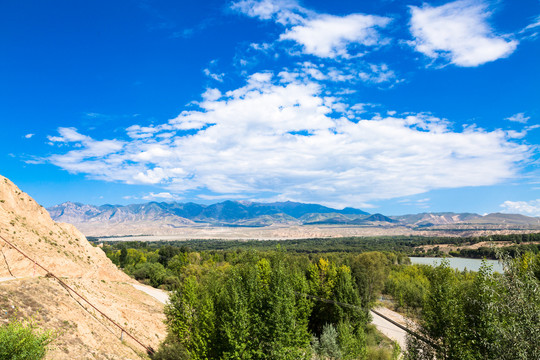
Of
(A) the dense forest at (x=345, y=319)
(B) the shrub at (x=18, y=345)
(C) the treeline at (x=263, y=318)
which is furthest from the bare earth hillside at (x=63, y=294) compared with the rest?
(B) the shrub at (x=18, y=345)

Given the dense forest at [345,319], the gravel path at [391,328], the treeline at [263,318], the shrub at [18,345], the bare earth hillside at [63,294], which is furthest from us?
the gravel path at [391,328]

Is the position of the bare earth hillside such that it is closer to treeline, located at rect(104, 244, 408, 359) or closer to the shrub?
treeline, located at rect(104, 244, 408, 359)

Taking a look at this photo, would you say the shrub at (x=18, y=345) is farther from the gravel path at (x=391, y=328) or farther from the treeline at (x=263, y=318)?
the gravel path at (x=391, y=328)

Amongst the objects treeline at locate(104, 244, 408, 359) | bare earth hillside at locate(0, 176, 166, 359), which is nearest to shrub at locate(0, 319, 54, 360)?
bare earth hillside at locate(0, 176, 166, 359)

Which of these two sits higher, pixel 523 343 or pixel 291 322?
pixel 523 343

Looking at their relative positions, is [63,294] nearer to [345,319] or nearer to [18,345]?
[18,345]

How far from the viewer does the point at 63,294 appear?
34.8 m

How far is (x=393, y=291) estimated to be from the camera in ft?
292

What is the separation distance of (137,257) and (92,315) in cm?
10049

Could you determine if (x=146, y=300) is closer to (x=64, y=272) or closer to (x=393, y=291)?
(x=64, y=272)

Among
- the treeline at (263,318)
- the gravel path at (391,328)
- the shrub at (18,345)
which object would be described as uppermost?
the shrub at (18,345)

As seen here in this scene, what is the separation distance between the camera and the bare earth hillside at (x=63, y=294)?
2852 centimetres

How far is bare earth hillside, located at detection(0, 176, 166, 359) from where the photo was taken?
1123 inches

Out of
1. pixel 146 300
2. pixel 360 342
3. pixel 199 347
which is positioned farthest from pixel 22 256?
pixel 360 342
